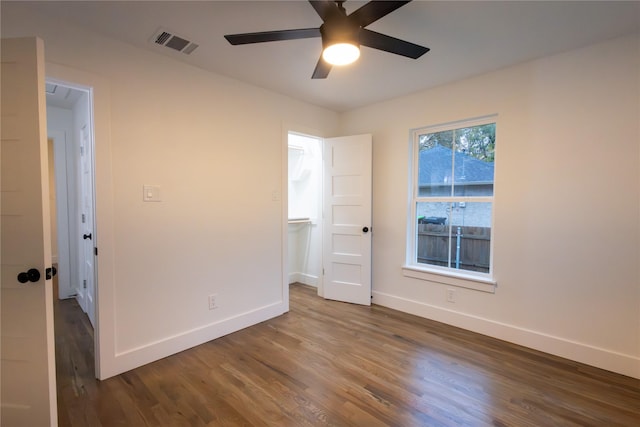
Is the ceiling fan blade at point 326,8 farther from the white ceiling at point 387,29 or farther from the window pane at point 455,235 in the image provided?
the window pane at point 455,235

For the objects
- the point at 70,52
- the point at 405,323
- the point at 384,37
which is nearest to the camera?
the point at 384,37

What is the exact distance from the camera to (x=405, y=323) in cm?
310

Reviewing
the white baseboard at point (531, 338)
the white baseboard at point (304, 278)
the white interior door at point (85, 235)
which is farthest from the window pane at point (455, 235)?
the white interior door at point (85, 235)

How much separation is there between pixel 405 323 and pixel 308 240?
1.89 m

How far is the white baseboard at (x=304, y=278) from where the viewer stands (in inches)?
174

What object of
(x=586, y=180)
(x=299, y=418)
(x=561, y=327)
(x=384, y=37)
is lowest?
(x=299, y=418)

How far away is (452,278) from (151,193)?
293 cm

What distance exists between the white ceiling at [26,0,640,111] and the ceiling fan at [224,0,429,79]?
24 cm

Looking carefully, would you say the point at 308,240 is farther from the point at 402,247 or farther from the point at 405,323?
the point at 405,323

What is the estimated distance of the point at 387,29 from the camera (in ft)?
6.72

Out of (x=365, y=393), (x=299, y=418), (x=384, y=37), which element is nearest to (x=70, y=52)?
(x=384, y=37)

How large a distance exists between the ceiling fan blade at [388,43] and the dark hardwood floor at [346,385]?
2.24 m

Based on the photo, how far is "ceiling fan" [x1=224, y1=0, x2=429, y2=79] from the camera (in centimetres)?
150

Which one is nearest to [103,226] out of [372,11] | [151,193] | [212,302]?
[151,193]
